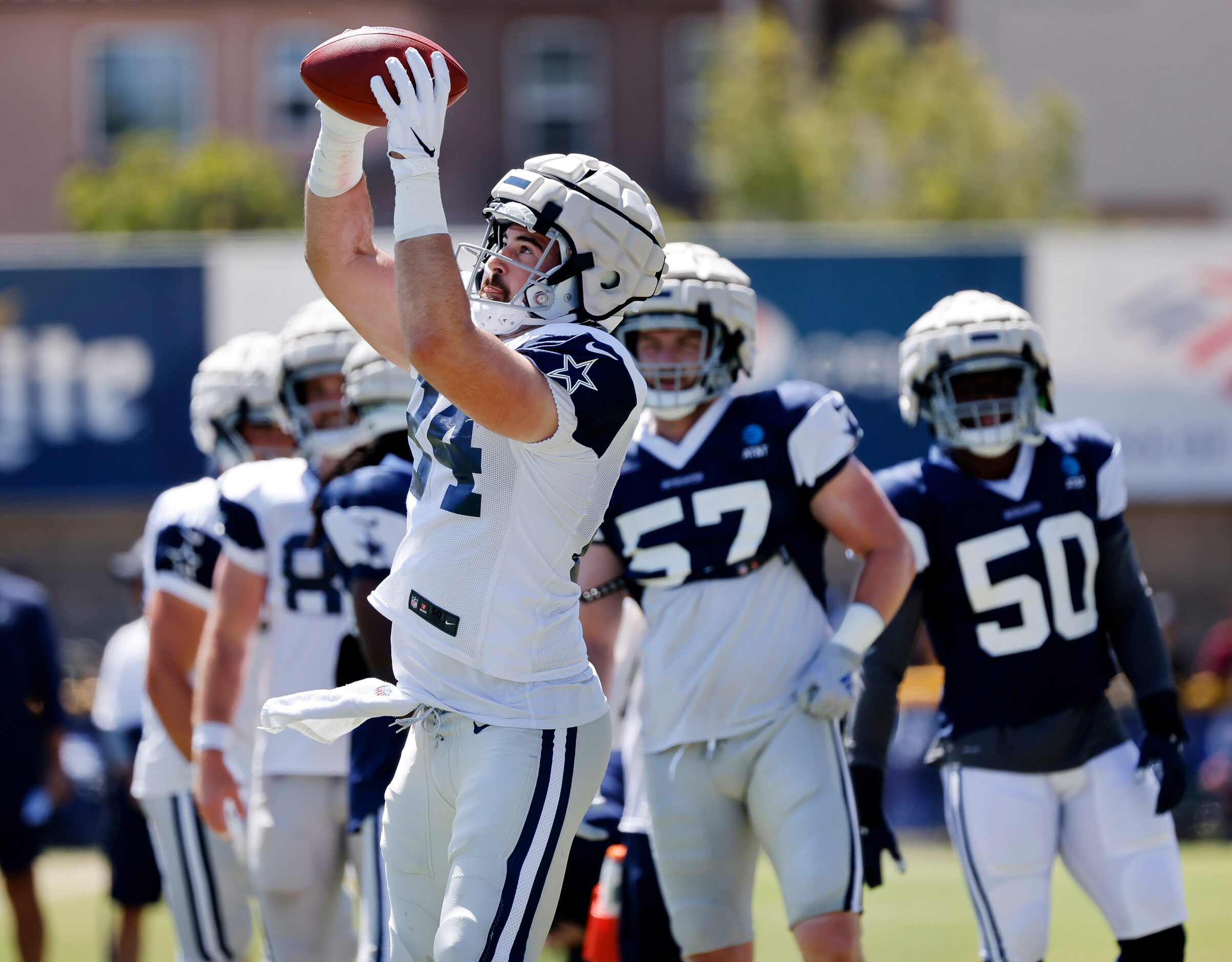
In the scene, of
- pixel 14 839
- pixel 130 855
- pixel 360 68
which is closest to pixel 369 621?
pixel 360 68

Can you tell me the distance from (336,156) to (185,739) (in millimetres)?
2420

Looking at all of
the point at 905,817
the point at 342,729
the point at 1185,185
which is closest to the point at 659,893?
the point at 342,729

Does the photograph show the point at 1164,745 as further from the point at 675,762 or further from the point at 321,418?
the point at 321,418

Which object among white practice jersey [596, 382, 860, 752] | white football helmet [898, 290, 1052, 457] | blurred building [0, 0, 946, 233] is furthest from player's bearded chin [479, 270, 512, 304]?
blurred building [0, 0, 946, 233]

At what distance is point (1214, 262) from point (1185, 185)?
11326 millimetres

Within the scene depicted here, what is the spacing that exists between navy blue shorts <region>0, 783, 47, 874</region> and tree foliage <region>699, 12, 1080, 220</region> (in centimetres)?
1475

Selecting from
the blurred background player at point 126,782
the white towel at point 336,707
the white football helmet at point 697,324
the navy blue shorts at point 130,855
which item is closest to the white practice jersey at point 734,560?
Result: the white football helmet at point 697,324

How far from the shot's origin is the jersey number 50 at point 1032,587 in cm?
459

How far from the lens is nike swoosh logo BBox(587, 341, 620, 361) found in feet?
10.4

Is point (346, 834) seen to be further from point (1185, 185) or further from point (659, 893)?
point (1185, 185)

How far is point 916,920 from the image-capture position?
28.0 feet

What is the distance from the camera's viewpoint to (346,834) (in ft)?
15.3

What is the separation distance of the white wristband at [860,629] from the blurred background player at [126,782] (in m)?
3.08

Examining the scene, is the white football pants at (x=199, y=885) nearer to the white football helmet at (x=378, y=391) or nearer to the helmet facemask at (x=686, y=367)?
the white football helmet at (x=378, y=391)
